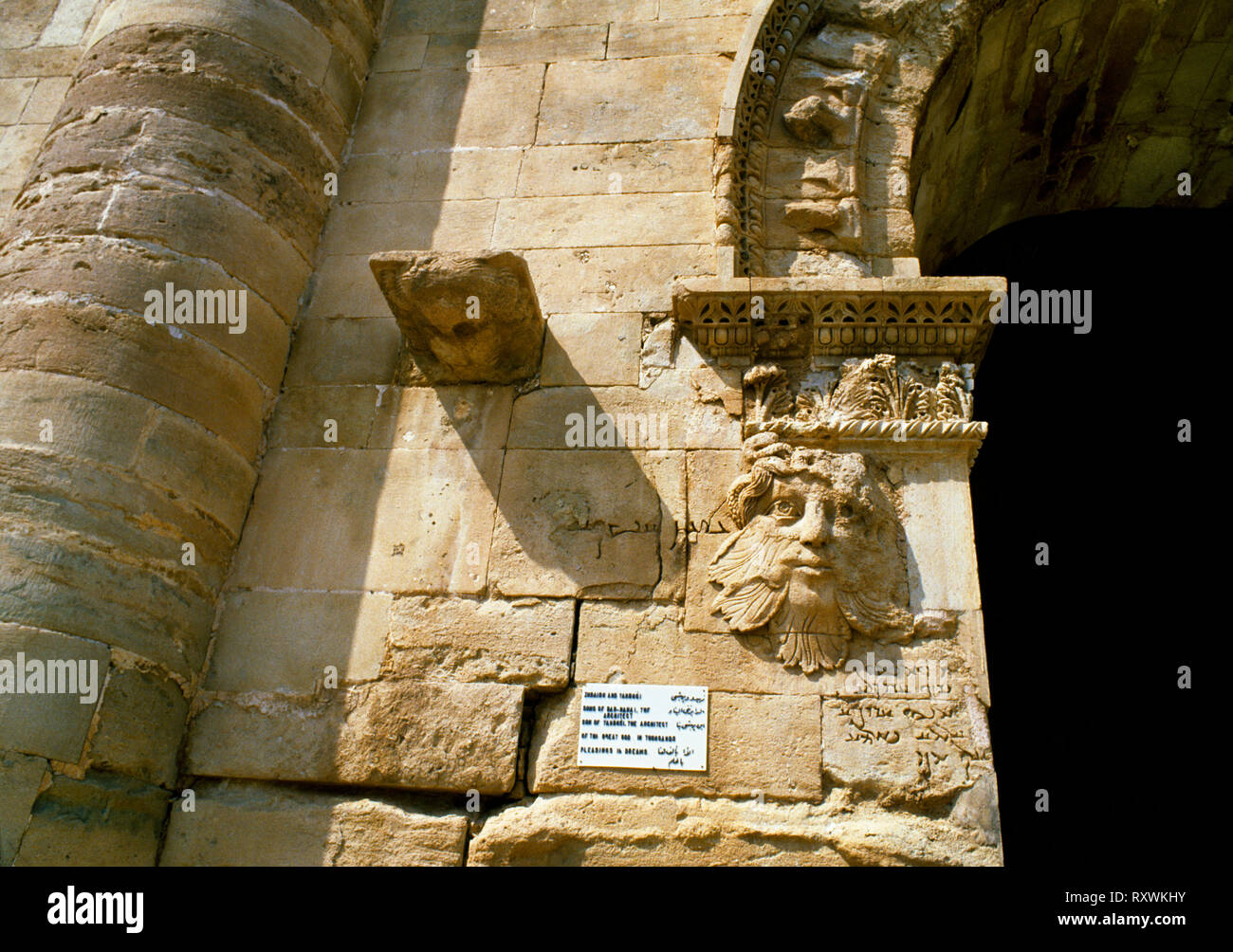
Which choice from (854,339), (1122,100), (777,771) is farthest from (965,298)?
(1122,100)

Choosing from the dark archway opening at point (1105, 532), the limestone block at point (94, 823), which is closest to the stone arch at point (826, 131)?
the dark archway opening at point (1105, 532)

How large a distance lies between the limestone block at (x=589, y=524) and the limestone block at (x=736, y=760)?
1.67 feet

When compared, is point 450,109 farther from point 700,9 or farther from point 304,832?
point 304,832

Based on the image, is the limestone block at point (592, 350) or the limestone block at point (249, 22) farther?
the limestone block at point (249, 22)

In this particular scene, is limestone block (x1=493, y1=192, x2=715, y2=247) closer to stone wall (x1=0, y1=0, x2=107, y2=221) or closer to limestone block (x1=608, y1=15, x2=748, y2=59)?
limestone block (x1=608, y1=15, x2=748, y2=59)

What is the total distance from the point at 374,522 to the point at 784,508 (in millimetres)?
1626

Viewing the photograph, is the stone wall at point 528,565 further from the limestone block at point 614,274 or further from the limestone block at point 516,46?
the limestone block at point 516,46

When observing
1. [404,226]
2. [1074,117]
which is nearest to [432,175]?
[404,226]

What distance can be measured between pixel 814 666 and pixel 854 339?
1325 millimetres

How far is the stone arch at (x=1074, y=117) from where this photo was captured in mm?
4672

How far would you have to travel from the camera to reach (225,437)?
12.4 ft

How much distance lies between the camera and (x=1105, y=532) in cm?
685

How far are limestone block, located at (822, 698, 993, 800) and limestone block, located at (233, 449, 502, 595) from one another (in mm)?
1429
